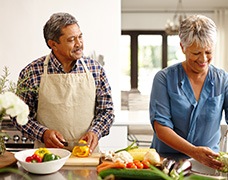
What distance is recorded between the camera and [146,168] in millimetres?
1578

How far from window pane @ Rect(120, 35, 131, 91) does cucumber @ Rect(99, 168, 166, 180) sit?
8.63 meters

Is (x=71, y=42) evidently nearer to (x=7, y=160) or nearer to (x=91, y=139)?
(x=91, y=139)

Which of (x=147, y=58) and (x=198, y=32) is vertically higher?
(x=198, y=32)

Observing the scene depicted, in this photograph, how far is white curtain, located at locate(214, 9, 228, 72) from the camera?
9883mm

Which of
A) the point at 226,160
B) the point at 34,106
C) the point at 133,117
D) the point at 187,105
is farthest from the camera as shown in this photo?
the point at 133,117

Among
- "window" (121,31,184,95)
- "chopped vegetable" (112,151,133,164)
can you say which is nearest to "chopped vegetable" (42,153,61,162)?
"chopped vegetable" (112,151,133,164)

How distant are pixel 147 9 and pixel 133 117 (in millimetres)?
6269

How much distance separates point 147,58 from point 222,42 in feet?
6.20

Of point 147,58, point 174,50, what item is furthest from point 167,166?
point 174,50

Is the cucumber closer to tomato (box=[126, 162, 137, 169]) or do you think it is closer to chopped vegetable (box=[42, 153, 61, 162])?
tomato (box=[126, 162, 137, 169])

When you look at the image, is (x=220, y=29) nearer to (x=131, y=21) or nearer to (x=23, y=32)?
(x=131, y=21)

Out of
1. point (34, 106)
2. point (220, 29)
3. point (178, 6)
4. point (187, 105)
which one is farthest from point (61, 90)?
point (220, 29)

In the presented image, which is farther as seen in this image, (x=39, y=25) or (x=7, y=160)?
(x=39, y=25)

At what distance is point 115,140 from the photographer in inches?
143
